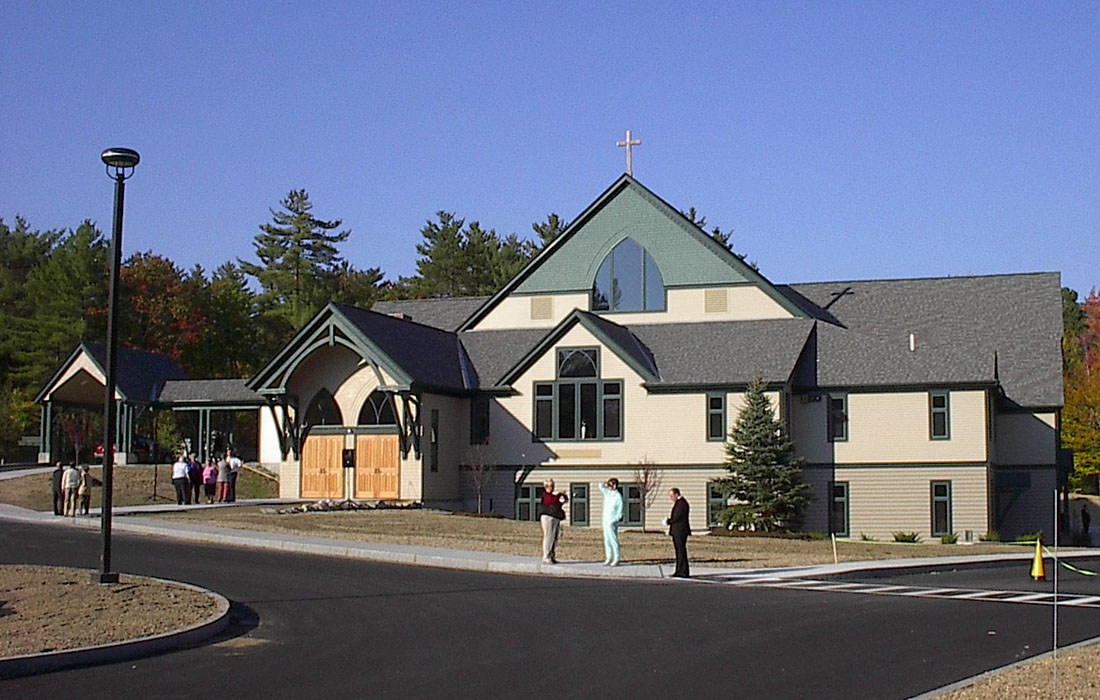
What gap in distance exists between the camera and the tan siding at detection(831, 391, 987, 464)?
3681cm

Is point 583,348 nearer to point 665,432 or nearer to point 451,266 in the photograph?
point 665,432

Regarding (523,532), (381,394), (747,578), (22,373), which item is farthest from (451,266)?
(747,578)

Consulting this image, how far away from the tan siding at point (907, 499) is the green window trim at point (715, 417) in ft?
12.0

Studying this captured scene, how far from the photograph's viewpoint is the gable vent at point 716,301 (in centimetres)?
4162

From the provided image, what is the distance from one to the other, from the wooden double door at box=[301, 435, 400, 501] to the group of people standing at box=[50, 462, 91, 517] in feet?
24.9

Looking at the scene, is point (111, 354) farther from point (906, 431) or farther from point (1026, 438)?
point (1026, 438)

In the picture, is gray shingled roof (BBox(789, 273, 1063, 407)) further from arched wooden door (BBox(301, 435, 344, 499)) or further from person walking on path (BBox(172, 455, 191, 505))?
→ person walking on path (BBox(172, 455, 191, 505))

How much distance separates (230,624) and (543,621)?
3.81m

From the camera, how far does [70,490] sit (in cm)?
3291

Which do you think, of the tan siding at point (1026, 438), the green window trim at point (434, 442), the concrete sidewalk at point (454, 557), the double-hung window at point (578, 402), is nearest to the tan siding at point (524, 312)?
the double-hung window at point (578, 402)

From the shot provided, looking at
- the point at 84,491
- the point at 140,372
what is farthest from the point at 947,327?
the point at 140,372

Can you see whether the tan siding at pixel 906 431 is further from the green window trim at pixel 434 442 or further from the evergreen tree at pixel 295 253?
the evergreen tree at pixel 295 253

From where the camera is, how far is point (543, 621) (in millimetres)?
16188

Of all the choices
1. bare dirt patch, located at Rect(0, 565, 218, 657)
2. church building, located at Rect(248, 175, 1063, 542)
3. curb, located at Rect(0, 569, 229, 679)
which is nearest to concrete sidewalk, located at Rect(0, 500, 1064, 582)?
bare dirt patch, located at Rect(0, 565, 218, 657)
